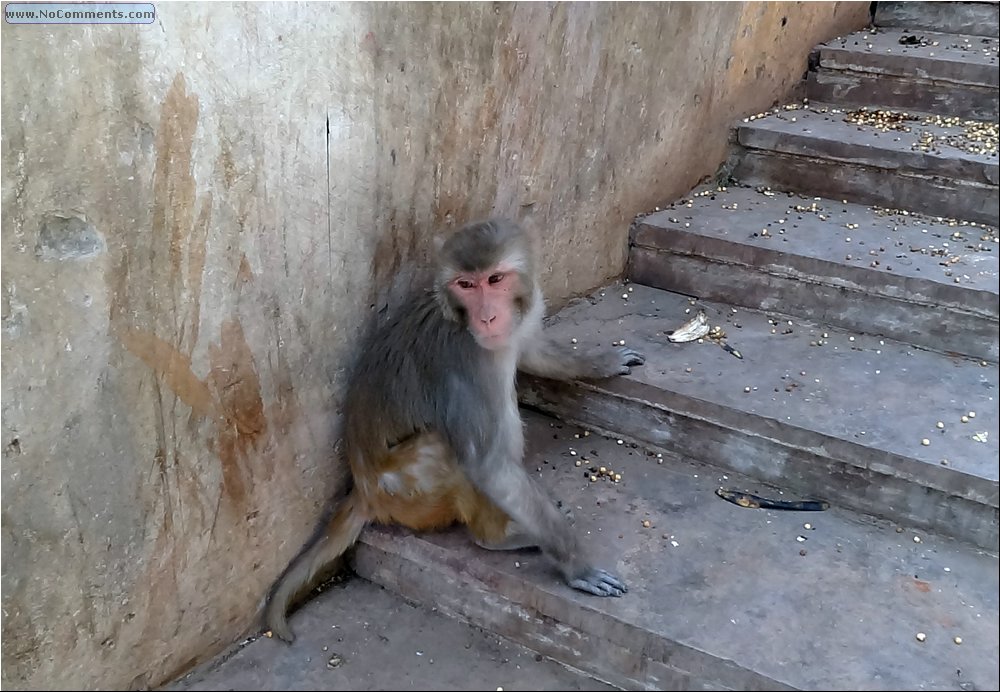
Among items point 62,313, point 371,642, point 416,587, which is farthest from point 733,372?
point 62,313

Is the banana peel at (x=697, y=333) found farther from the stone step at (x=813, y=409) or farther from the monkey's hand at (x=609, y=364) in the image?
the monkey's hand at (x=609, y=364)

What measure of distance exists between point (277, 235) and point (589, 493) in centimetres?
136

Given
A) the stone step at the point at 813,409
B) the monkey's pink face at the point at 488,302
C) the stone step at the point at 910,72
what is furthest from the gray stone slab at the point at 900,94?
the monkey's pink face at the point at 488,302

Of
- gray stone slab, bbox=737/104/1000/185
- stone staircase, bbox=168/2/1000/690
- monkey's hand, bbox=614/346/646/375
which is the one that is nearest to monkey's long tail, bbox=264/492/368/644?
stone staircase, bbox=168/2/1000/690

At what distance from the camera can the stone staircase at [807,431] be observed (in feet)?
7.48

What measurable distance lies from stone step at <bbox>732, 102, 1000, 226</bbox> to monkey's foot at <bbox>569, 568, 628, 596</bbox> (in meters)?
1.43

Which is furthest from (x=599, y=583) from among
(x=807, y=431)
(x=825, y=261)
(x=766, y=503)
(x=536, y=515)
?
(x=825, y=261)

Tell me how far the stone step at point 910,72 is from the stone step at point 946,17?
0.05m

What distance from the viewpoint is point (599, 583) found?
2461 millimetres

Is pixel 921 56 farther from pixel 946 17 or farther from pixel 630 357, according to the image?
pixel 630 357

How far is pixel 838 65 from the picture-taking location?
4137 millimetres

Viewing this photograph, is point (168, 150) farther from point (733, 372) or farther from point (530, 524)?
point (733, 372)

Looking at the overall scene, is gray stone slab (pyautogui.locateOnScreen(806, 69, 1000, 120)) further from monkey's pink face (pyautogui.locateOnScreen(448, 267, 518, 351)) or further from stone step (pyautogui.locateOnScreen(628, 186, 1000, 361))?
monkey's pink face (pyautogui.locateOnScreen(448, 267, 518, 351))

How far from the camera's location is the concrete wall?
1.84 meters
